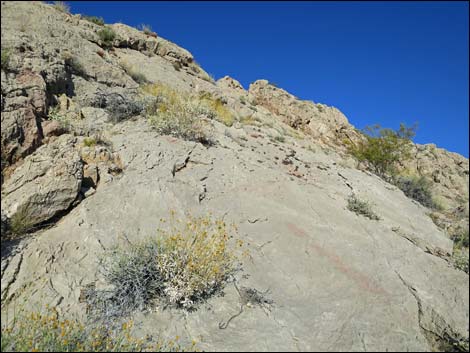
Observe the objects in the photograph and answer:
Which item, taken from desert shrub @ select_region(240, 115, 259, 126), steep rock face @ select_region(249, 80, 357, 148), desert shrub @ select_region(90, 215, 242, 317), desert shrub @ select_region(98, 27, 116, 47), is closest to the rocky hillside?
desert shrub @ select_region(90, 215, 242, 317)

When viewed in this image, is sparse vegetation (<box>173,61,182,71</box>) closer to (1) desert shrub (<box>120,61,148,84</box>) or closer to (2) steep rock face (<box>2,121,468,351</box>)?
(1) desert shrub (<box>120,61,148,84</box>)

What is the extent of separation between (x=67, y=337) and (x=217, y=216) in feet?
8.02

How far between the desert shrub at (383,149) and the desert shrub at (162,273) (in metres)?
9.52

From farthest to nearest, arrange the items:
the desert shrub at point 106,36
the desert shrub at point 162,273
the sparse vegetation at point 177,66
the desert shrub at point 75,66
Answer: the sparse vegetation at point 177,66 < the desert shrub at point 106,36 < the desert shrub at point 75,66 < the desert shrub at point 162,273

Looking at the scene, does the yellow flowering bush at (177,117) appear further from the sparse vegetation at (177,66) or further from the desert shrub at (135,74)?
the sparse vegetation at (177,66)

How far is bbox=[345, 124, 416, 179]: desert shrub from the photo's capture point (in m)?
12.1

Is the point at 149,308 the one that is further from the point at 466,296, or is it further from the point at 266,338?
the point at 466,296

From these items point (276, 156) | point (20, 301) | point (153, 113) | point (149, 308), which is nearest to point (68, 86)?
point (153, 113)

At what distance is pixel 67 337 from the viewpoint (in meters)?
2.59

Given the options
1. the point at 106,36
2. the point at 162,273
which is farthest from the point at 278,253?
the point at 106,36

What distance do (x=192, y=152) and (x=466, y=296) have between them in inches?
183

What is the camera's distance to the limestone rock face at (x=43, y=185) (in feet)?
12.6

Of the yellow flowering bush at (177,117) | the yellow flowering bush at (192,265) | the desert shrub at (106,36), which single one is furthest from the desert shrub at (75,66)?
the yellow flowering bush at (192,265)

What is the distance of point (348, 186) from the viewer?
633 cm
